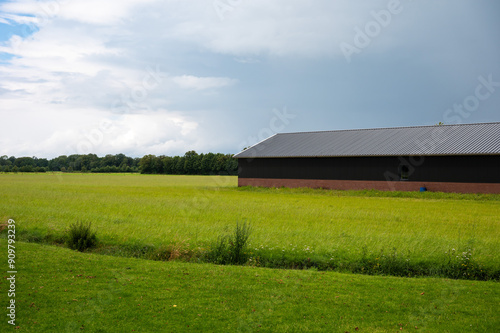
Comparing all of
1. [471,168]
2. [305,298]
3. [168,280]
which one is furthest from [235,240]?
[471,168]

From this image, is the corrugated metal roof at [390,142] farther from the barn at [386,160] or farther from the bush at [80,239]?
the bush at [80,239]

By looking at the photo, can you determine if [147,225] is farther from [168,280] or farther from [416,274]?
[416,274]

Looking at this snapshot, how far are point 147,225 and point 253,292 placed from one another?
33.4 ft

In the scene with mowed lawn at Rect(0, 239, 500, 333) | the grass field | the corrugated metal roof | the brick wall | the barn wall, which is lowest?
mowed lawn at Rect(0, 239, 500, 333)

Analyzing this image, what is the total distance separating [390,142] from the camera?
41.6 metres

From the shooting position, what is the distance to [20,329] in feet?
22.0

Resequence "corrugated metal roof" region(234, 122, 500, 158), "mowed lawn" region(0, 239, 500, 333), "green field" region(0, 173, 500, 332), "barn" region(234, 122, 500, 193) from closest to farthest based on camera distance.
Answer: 1. "mowed lawn" region(0, 239, 500, 333)
2. "green field" region(0, 173, 500, 332)
3. "barn" region(234, 122, 500, 193)
4. "corrugated metal roof" region(234, 122, 500, 158)

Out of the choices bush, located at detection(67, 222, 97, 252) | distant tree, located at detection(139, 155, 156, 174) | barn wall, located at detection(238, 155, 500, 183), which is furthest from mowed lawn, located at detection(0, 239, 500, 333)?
distant tree, located at detection(139, 155, 156, 174)

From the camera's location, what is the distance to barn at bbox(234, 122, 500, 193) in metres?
34.7

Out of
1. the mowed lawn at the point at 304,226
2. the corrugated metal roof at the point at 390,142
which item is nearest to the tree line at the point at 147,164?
the corrugated metal roof at the point at 390,142

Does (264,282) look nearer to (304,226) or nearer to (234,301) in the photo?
(234,301)

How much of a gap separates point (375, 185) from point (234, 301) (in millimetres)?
33370

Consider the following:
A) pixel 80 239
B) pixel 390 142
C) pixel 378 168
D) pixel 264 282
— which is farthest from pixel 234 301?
pixel 390 142

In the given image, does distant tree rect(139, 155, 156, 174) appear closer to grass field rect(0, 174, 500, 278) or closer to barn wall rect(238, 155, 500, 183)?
barn wall rect(238, 155, 500, 183)
